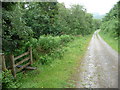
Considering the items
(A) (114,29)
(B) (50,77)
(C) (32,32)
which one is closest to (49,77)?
(B) (50,77)

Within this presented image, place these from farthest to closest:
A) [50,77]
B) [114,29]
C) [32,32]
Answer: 1. [114,29]
2. [32,32]
3. [50,77]

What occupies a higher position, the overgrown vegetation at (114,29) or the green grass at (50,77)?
the overgrown vegetation at (114,29)

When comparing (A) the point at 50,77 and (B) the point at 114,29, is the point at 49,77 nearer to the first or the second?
(A) the point at 50,77

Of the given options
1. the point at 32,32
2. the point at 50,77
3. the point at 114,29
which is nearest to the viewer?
the point at 50,77

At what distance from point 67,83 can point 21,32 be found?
13.6ft

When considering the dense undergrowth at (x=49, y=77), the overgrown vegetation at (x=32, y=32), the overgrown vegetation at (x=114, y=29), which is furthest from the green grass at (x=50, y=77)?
the overgrown vegetation at (x=114, y=29)

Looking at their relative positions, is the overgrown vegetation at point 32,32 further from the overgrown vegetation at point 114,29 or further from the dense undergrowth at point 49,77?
the overgrown vegetation at point 114,29

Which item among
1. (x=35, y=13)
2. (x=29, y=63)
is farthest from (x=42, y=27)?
(x=29, y=63)

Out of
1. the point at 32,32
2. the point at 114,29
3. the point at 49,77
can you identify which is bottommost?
the point at 49,77

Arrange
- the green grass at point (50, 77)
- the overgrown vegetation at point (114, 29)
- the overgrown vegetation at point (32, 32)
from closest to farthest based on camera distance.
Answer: the green grass at point (50, 77) < the overgrown vegetation at point (32, 32) < the overgrown vegetation at point (114, 29)

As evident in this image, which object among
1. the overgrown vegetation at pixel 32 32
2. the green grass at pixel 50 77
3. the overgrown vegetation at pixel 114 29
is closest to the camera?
the green grass at pixel 50 77

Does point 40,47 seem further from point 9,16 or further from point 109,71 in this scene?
point 109,71

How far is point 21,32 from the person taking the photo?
22.0ft

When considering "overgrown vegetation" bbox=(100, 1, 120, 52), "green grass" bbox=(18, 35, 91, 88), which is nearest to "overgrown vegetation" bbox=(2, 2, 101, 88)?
"green grass" bbox=(18, 35, 91, 88)
